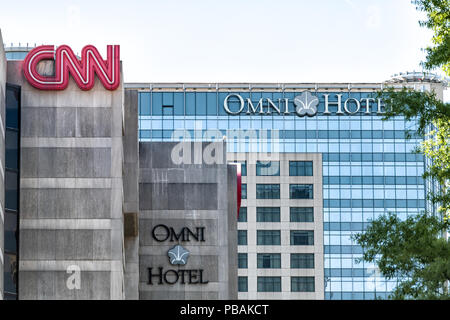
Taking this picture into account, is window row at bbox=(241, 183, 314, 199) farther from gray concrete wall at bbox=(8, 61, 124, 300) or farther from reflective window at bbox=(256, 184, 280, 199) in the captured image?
gray concrete wall at bbox=(8, 61, 124, 300)

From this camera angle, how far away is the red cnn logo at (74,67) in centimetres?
5600

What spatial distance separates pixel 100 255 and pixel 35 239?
10.7 feet

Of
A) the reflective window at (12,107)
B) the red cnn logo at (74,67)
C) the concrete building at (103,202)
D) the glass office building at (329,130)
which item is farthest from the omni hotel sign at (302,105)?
the reflective window at (12,107)

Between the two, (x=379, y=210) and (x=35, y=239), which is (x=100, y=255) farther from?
(x=379, y=210)

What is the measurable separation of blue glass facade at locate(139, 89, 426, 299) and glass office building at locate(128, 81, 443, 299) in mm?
128

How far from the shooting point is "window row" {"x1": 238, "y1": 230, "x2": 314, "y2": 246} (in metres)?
136

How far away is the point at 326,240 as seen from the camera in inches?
5620

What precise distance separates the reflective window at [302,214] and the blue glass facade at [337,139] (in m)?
6.09

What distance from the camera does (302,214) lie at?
138m

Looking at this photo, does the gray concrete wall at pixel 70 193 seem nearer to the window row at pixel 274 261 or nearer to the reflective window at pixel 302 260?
the window row at pixel 274 261

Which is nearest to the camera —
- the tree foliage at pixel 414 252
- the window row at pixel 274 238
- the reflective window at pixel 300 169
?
the tree foliage at pixel 414 252

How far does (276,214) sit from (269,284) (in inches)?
342

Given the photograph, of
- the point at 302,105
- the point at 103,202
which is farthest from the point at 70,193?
the point at 302,105
